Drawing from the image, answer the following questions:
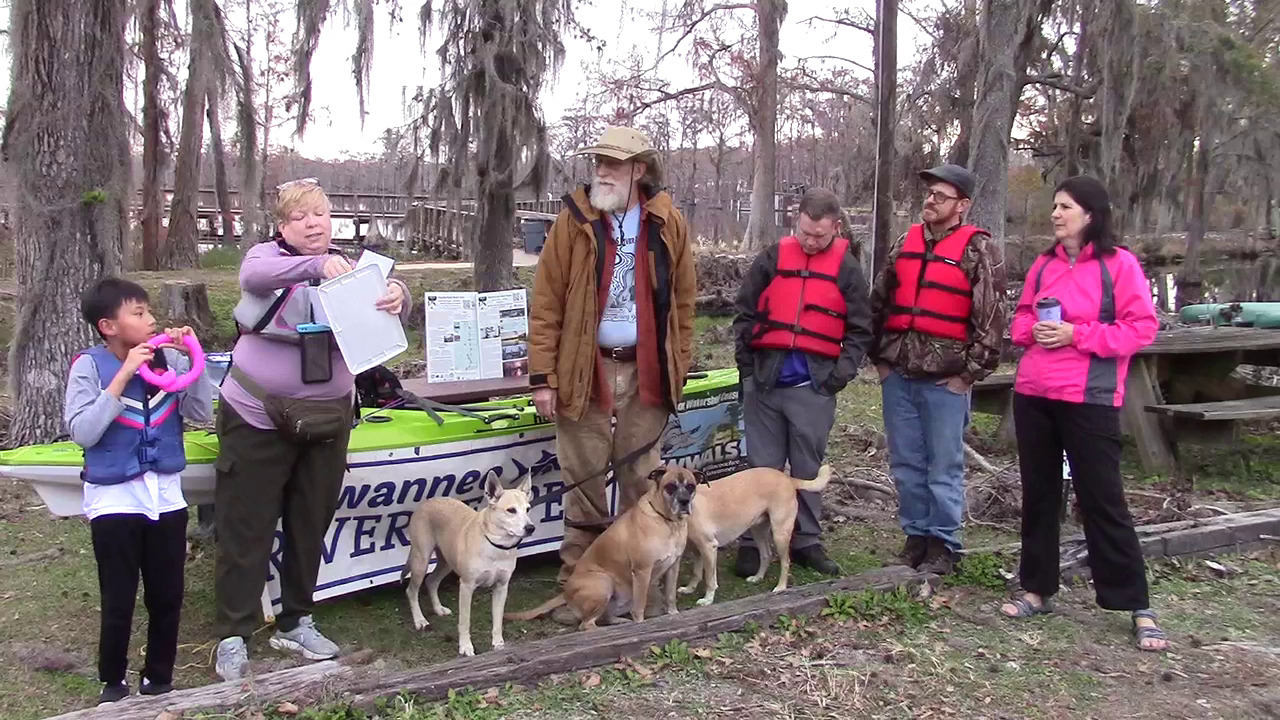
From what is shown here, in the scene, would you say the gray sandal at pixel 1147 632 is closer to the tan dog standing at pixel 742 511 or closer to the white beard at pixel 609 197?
the tan dog standing at pixel 742 511

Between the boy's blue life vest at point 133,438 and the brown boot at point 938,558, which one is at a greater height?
the boy's blue life vest at point 133,438

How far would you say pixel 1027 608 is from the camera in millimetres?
4574

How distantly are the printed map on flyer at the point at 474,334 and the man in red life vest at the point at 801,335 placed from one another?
1349 millimetres

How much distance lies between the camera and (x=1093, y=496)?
14.1 ft

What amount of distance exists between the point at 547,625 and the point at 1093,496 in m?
2.51

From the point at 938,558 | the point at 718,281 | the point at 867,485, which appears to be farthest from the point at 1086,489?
the point at 718,281

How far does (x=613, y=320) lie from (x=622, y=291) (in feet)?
0.45

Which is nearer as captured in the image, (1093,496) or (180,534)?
(180,534)

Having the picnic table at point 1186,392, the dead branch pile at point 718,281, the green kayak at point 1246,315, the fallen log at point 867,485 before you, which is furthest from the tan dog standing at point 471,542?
the dead branch pile at point 718,281

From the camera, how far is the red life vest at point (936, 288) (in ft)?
15.3

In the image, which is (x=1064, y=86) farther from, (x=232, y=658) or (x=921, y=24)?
(x=232, y=658)

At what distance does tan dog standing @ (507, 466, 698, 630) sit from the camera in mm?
4305

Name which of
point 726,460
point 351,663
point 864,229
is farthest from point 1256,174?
point 351,663

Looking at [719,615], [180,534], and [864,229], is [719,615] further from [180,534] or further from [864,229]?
[864,229]
